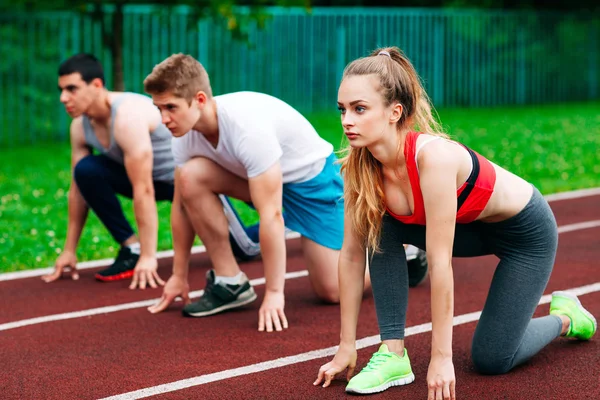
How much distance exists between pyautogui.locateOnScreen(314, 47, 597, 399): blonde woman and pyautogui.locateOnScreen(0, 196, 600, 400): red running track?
0.12m

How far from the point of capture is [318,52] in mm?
21297

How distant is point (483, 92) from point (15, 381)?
68.8 feet

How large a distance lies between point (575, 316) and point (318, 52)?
17.0 metres

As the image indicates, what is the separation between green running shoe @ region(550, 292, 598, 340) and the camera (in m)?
4.77

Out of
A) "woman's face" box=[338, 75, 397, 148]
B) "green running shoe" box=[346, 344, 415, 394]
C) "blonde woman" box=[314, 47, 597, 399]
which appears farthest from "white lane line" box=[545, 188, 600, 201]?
"woman's face" box=[338, 75, 397, 148]

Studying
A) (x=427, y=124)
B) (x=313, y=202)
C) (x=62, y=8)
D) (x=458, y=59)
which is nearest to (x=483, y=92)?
(x=458, y=59)

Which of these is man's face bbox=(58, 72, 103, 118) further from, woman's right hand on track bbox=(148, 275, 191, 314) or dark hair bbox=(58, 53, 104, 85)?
woman's right hand on track bbox=(148, 275, 191, 314)

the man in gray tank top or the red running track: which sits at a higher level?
the man in gray tank top

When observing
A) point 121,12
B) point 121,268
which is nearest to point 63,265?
point 121,268

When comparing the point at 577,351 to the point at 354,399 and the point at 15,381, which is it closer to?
the point at 354,399

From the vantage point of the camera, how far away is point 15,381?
4.48 m

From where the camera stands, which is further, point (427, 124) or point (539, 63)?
point (539, 63)

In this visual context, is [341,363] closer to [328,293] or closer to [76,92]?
[328,293]

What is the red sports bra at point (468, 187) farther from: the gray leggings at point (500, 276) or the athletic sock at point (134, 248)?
the athletic sock at point (134, 248)
